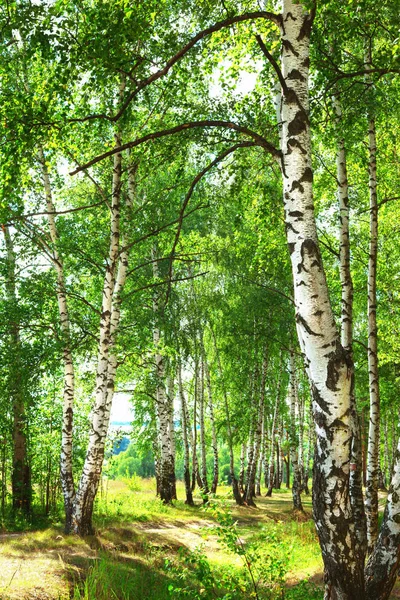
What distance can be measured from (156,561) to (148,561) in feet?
0.43

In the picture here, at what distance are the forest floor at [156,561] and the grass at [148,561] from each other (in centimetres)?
1

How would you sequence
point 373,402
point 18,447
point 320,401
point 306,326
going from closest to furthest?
1. point 320,401
2. point 306,326
3. point 373,402
4. point 18,447

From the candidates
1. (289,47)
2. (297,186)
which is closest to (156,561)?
(297,186)

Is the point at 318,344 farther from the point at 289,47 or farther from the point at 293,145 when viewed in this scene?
the point at 289,47

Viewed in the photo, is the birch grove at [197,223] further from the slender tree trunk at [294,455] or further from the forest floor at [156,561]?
the forest floor at [156,561]

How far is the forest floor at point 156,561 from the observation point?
16.7 ft

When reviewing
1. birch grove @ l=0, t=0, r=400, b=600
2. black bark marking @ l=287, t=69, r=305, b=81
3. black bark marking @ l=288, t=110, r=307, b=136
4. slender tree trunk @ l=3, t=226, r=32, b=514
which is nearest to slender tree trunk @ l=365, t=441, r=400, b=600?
birch grove @ l=0, t=0, r=400, b=600

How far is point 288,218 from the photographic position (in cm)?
371

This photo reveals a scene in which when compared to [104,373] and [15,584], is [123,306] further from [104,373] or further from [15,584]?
[15,584]

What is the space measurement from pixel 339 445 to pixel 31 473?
36.5ft

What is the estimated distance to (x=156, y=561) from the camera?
26.1 feet

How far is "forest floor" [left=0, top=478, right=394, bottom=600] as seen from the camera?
16.7 ft

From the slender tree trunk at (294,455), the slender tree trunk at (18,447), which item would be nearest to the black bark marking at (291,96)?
the slender tree trunk at (18,447)

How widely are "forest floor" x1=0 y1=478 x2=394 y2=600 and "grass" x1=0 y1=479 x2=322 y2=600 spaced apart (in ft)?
0.04
